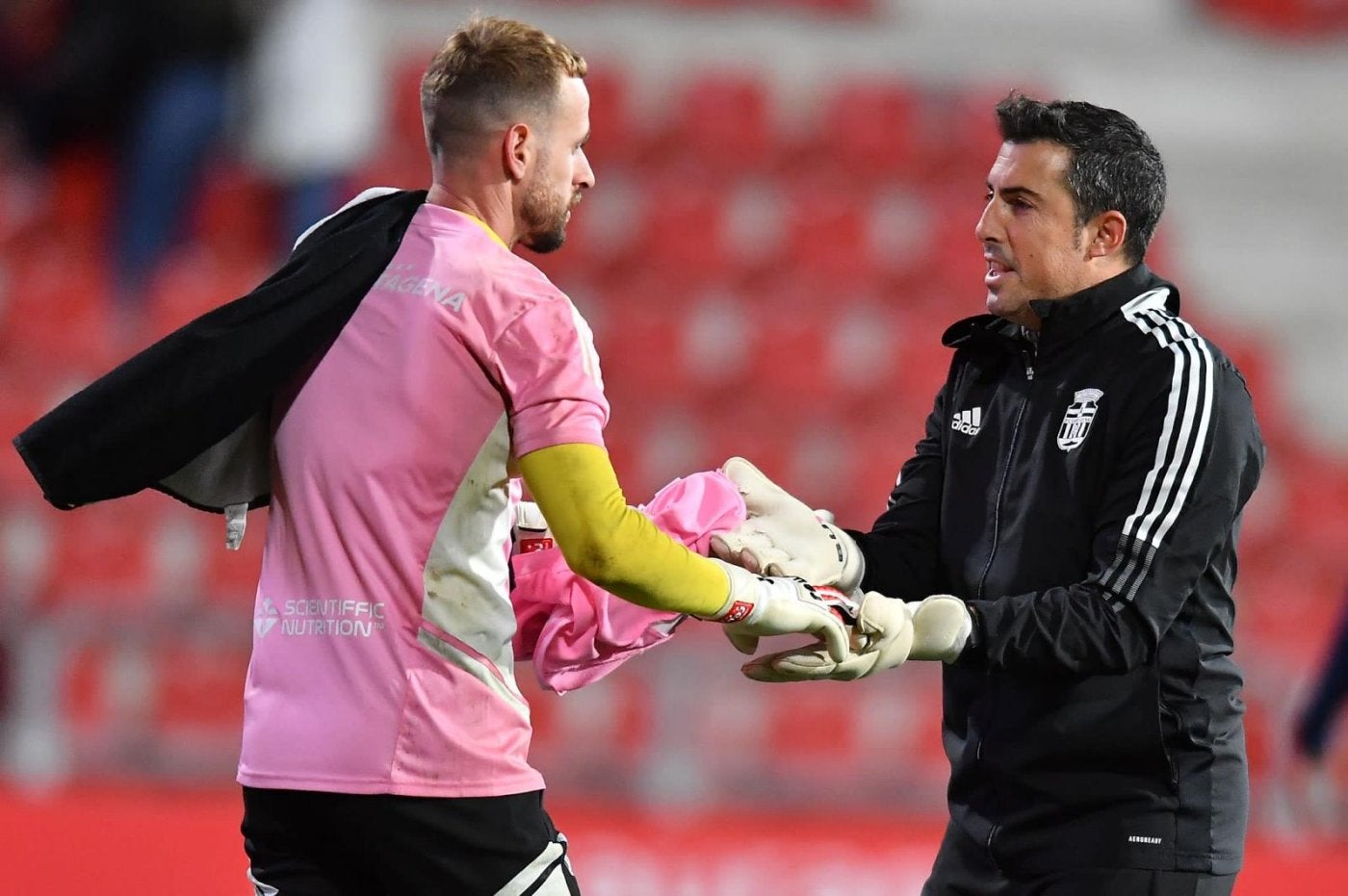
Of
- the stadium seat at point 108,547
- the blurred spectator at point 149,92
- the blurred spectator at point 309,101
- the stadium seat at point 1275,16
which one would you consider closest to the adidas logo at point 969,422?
the stadium seat at point 108,547

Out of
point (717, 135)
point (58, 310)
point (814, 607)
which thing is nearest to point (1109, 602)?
point (814, 607)

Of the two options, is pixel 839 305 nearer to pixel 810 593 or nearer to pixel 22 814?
pixel 22 814

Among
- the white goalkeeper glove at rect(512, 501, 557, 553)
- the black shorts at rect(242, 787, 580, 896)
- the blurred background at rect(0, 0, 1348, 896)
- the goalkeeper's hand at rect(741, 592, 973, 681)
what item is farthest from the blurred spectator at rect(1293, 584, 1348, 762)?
the black shorts at rect(242, 787, 580, 896)

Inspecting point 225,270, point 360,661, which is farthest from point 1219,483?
point 225,270

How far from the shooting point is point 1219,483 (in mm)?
2709

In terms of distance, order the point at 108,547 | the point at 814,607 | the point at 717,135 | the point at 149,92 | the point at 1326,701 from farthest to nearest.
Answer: the point at 717,135 → the point at 149,92 → the point at 108,547 → the point at 1326,701 → the point at 814,607

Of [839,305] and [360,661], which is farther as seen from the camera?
[839,305]

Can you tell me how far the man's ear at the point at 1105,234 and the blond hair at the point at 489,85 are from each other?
2.93 ft

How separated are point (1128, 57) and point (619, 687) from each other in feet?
18.9

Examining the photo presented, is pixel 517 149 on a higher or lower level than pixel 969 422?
higher

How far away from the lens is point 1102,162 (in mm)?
2900

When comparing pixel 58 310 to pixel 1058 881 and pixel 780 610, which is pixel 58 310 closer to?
pixel 780 610

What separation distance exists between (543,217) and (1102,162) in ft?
3.00

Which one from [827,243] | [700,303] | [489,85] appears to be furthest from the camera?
[827,243]
